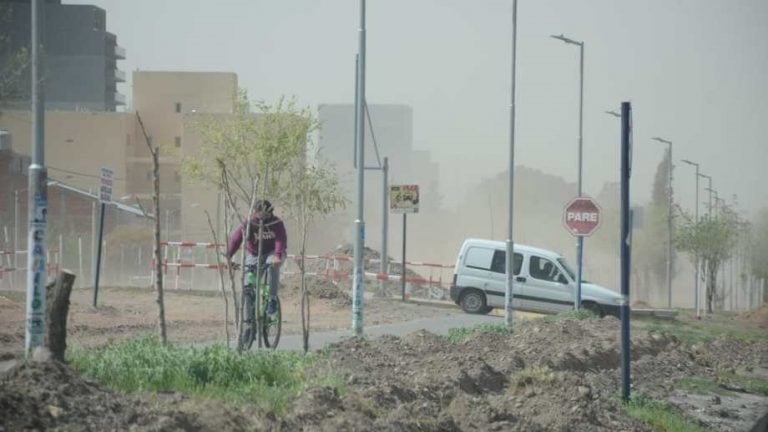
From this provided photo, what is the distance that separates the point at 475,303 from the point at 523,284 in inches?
64.7

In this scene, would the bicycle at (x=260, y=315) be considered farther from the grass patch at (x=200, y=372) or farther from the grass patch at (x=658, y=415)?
the grass patch at (x=658, y=415)

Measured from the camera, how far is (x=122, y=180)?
6856 centimetres

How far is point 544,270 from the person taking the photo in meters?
39.4

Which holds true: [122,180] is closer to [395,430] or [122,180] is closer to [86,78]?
Result: [86,78]

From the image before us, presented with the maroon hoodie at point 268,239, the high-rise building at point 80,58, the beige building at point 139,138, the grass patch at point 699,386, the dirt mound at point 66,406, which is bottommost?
the grass patch at point 699,386

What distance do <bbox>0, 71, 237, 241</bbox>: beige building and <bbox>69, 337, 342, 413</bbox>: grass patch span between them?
55932mm

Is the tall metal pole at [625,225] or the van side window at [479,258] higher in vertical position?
the tall metal pole at [625,225]

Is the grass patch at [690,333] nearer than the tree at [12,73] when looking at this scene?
Yes

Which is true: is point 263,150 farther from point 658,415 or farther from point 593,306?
point 593,306

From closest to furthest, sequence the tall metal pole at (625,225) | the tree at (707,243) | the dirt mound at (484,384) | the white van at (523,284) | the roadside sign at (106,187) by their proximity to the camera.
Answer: the dirt mound at (484,384) → the tall metal pole at (625,225) → the roadside sign at (106,187) → the white van at (523,284) → the tree at (707,243)

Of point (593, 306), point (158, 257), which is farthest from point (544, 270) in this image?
point (158, 257)

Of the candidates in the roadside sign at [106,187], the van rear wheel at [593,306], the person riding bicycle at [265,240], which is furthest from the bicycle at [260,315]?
the van rear wheel at [593,306]

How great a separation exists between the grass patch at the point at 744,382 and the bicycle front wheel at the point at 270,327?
24.0ft

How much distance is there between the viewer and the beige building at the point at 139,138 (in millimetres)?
68000
